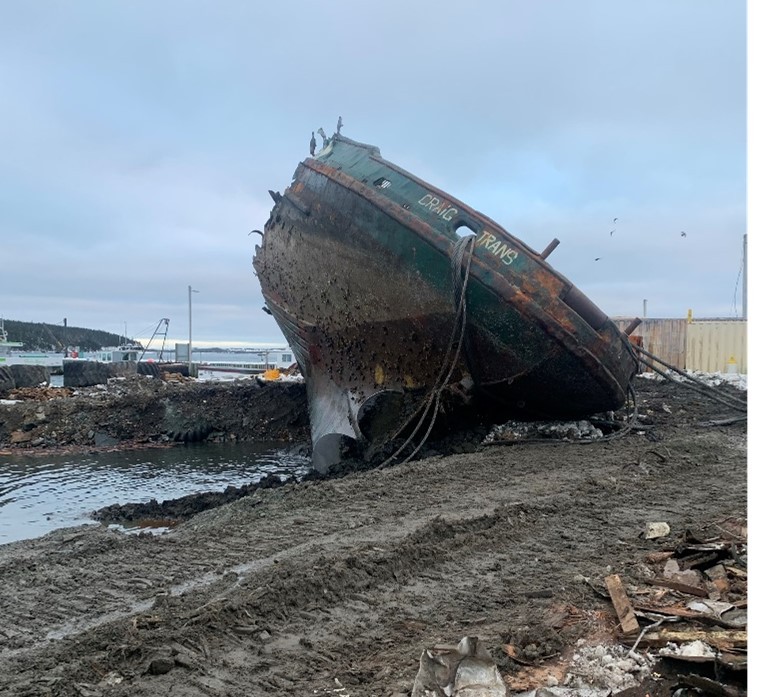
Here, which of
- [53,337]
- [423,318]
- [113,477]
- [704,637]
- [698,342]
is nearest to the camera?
[704,637]

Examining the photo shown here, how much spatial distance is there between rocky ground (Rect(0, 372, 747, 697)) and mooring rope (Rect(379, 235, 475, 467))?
0.97m

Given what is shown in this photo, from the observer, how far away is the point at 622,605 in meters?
3.08

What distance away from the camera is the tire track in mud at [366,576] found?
297cm

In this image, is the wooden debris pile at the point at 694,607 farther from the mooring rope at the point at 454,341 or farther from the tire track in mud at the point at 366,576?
the mooring rope at the point at 454,341

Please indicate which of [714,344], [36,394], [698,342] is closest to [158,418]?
[36,394]

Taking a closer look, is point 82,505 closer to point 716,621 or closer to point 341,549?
point 341,549

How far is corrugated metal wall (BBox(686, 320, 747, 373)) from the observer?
21.3 m

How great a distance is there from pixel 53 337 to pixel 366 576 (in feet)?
246

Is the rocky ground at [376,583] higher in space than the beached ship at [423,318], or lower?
lower

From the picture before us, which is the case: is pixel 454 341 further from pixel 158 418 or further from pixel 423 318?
pixel 158 418

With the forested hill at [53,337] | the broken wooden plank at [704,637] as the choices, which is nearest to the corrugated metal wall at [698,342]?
the broken wooden plank at [704,637]

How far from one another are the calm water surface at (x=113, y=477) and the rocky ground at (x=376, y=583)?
1769 mm
